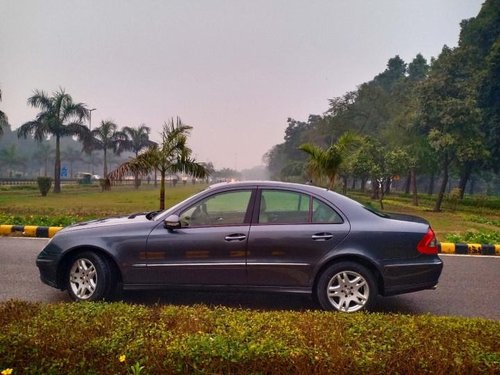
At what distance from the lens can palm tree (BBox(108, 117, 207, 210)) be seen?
38.5 feet

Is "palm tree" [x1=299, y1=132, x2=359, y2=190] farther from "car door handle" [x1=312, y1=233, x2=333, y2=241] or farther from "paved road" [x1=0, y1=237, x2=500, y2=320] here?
"car door handle" [x1=312, y1=233, x2=333, y2=241]

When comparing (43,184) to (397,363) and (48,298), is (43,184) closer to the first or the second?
(48,298)

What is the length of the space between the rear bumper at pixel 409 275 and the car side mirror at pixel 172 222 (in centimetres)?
236

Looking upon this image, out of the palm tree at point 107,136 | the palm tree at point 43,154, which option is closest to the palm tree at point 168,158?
the palm tree at point 107,136

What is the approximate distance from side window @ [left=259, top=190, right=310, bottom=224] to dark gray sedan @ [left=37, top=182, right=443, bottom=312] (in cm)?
1

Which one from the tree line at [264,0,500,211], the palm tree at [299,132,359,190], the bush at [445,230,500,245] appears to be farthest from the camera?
the tree line at [264,0,500,211]

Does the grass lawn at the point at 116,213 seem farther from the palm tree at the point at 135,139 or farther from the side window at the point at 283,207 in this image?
the palm tree at the point at 135,139

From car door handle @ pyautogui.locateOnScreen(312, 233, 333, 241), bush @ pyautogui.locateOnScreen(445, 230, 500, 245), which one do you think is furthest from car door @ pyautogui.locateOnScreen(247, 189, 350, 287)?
bush @ pyautogui.locateOnScreen(445, 230, 500, 245)

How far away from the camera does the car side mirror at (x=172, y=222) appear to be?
4645 mm

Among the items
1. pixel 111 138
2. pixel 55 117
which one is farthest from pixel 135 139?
pixel 55 117

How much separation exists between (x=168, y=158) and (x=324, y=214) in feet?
26.2

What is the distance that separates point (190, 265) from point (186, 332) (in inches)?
66.4

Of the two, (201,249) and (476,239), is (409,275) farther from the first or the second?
(476,239)

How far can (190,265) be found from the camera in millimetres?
4691
